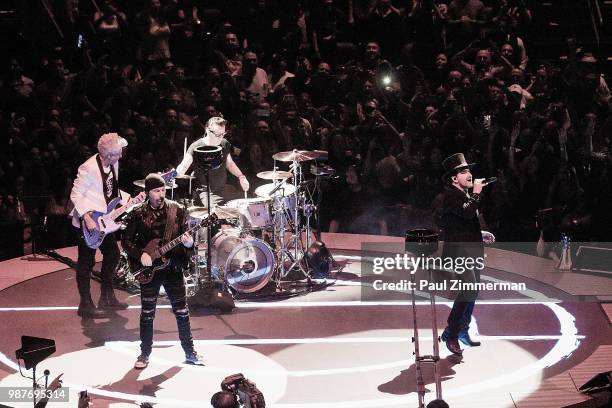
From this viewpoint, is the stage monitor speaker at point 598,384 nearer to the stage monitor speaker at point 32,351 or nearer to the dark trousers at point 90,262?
the stage monitor speaker at point 32,351

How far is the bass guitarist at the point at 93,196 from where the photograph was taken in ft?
24.9

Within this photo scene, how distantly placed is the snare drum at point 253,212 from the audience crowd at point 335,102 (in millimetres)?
2036

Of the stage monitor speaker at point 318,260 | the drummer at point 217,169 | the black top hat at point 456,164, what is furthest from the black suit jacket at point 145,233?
the stage monitor speaker at point 318,260

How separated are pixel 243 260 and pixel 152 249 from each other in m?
2.32

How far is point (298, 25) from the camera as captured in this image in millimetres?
12641

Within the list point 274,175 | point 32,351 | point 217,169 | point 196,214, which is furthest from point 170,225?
point 217,169

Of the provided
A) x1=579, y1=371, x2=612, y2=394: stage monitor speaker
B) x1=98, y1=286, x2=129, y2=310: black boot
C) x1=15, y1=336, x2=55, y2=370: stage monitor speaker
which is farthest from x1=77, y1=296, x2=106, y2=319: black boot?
x1=579, y1=371, x2=612, y2=394: stage monitor speaker

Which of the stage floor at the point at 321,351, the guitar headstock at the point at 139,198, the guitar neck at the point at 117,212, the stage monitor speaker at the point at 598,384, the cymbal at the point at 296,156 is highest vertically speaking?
the cymbal at the point at 296,156

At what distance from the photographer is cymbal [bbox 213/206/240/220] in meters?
8.18

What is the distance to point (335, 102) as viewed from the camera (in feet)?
39.4

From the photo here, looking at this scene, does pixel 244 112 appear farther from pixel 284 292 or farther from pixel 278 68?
pixel 284 292

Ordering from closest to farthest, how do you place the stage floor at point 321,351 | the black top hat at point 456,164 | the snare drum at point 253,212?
the stage floor at point 321,351, the black top hat at point 456,164, the snare drum at point 253,212

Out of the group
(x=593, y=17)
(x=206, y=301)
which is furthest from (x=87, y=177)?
(x=593, y=17)

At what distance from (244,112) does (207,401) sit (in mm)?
6790
